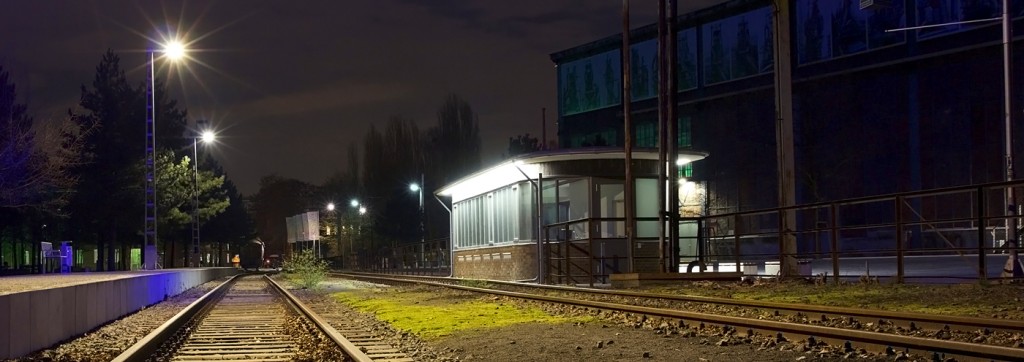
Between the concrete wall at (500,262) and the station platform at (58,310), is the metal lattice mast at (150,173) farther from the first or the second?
the station platform at (58,310)

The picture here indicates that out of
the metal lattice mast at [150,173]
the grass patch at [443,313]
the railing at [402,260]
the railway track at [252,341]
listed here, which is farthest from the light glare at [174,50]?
the railing at [402,260]

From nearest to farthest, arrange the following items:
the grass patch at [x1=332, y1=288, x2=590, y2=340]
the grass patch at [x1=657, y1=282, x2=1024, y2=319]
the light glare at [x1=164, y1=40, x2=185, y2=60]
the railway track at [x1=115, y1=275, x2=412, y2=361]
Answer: the railway track at [x1=115, y1=275, x2=412, y2=361] → the grass patch at [x1=657, y1=282, x2=1024, y2=319] → the grass patch at [x1=332, y1=288, x2=590, y2=340] → the light glare at [x1=164, y1=40, x2=185, y2=60]

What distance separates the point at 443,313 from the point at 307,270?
20.1 metres

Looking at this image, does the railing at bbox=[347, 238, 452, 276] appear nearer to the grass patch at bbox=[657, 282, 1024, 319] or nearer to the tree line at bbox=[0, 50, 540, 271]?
the tree line at bbox=[0, 50, 540, 271]

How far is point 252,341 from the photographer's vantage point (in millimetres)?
14516

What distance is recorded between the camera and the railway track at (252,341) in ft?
40.1

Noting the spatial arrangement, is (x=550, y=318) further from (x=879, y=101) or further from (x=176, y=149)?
(x=176, y=149)

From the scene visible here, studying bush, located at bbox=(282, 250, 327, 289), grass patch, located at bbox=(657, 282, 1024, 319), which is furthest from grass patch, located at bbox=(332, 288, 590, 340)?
bush, located at bbox=(282, 250, 327, 289)

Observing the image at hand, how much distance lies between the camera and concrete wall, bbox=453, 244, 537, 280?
34594 mm

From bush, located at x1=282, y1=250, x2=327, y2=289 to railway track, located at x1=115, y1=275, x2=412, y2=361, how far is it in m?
16.9

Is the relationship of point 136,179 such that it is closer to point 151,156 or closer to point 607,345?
point 151,156

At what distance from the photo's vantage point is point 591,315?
17125mm

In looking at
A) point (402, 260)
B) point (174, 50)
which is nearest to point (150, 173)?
point (174, 50)

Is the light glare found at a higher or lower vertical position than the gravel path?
higher
